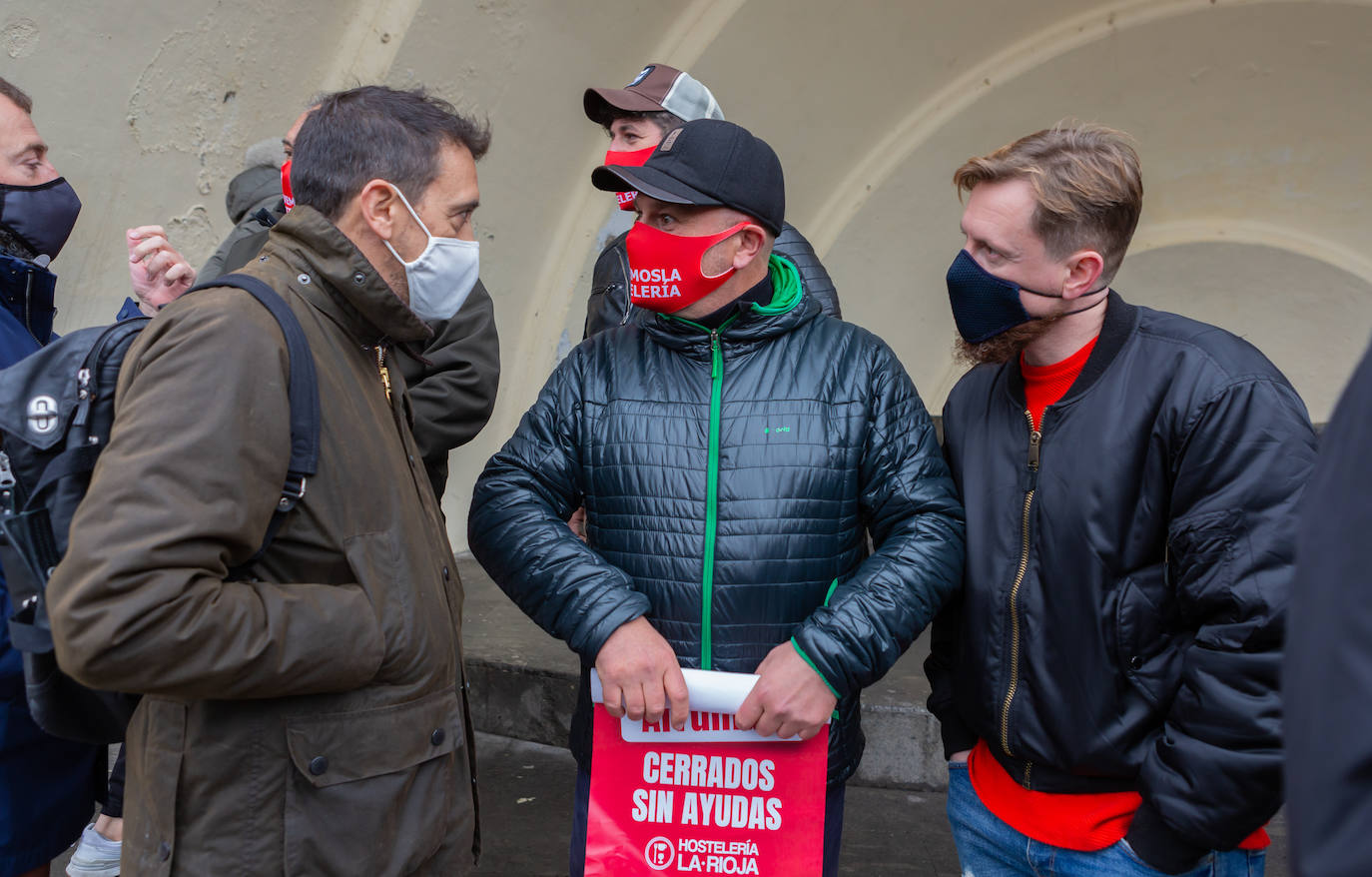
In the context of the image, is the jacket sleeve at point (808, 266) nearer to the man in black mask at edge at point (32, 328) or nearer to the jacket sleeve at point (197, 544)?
the man in black mask at edge at point (32, 328)

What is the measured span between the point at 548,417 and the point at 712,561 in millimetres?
484

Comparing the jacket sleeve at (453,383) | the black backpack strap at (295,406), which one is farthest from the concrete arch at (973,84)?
the black backpack strap at (295,406)

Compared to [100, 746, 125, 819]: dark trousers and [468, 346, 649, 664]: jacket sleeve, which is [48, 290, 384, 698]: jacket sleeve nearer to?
[468, 346, 649, 664]: jacket sleeve

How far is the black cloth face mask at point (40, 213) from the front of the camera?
243 cm

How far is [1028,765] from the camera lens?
198cm

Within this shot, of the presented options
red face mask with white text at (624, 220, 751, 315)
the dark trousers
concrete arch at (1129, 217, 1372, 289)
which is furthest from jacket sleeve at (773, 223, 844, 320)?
concrete arch at (1129, 217, 1372, 289)

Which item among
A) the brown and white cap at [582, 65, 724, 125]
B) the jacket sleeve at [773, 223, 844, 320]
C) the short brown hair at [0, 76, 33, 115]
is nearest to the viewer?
the short brown hair at [0, 76, 33, 115]

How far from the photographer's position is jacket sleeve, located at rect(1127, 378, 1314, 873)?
1.70 m

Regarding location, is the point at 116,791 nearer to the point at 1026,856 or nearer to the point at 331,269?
the point at 331,269

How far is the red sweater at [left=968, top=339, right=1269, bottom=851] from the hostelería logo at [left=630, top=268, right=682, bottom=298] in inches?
28.2

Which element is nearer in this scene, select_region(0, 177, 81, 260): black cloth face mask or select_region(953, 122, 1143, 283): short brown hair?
select_region(953, 122, 1143, 283): short brown hair

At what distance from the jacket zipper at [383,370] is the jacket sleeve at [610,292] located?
3.84 feet

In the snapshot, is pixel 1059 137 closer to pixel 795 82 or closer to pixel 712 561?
pixel 712 561

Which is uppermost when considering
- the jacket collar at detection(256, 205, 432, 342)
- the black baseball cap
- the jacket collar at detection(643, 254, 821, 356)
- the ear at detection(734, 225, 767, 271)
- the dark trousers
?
the black baseball cap
